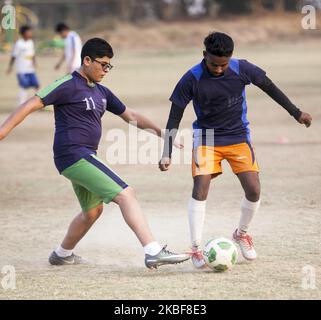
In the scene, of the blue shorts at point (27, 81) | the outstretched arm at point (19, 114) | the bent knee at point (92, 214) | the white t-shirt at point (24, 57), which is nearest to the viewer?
the outstretched arm at point (19, 114)

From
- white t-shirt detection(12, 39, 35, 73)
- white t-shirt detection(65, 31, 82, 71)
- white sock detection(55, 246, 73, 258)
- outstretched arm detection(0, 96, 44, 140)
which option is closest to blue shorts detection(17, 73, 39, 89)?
white t-shirt detection(12, 39, 35, 73)

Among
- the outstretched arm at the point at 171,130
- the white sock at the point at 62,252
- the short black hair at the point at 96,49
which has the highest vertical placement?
the short black hair at the point at 96,49

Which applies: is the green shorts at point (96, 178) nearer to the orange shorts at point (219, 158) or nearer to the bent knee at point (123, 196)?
the bent knee at point (123, 196)

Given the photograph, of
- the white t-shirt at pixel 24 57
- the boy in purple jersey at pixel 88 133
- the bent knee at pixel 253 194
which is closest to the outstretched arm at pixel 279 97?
the bent knee at pixel 253 194

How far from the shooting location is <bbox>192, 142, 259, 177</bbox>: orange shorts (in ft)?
23.3

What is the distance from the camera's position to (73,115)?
695cm

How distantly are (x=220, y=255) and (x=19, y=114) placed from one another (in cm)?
186

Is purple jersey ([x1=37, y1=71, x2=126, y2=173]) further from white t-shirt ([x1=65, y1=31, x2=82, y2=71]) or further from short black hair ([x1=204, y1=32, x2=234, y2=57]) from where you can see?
white t-shirt ([x1=65, y1=31, x2=82, y2=71])

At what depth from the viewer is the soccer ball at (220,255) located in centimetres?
682

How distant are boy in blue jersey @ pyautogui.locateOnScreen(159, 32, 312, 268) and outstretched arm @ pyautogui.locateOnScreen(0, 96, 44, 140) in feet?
3.53

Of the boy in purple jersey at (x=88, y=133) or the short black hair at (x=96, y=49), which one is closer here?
the boy in purple jersey at (x=88, y=133)

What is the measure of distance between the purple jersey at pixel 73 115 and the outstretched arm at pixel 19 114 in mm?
62

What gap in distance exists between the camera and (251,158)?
23.6ft
